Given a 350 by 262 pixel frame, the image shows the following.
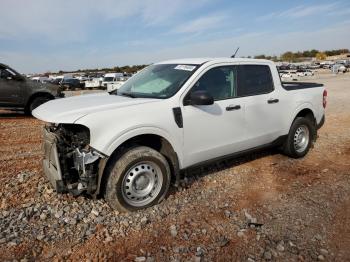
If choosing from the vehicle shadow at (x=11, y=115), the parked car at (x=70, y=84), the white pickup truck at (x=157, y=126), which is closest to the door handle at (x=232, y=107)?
the white pickup truck at (x=157, y=126)

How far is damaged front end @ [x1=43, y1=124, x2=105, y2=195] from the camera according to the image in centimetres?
373

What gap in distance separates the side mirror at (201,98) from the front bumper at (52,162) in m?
1.70

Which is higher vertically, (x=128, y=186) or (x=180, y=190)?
(x=128, y=186)

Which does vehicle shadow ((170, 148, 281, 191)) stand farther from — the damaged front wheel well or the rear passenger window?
the rear passenger window

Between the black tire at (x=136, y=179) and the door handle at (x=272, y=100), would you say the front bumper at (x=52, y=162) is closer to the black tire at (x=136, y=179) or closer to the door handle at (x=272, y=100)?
the black tire at (x=136, y=179)

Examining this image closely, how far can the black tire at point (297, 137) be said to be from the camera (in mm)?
5883

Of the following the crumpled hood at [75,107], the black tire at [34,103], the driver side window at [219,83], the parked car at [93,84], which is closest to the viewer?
the crumpled hood at [75,107]

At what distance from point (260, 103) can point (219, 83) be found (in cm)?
86

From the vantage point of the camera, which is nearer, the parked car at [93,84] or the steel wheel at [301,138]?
the steel wheel at [301,138]

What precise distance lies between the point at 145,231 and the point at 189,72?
6.87 ft

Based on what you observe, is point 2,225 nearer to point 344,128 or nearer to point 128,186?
point 128,186

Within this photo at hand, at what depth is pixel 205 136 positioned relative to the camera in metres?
4.45

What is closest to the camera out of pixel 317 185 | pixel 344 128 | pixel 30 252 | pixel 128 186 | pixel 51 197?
pixel 30 252

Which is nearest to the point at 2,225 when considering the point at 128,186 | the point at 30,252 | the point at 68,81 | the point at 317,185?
the point at 30,252
